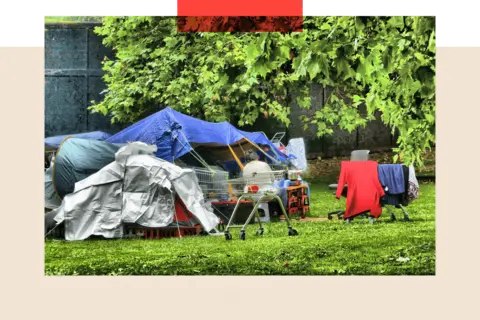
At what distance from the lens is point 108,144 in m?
8.09

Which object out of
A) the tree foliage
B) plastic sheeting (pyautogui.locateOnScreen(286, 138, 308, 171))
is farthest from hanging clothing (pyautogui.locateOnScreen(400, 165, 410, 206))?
Result: plastic sheeting (pyautogui.locateOnScreen(286, 138, 308, 171))

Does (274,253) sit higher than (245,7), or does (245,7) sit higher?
(245,7)

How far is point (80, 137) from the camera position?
8047 mm

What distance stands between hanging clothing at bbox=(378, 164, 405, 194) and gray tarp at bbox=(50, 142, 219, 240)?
154 cm

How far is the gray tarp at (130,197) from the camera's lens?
803cm

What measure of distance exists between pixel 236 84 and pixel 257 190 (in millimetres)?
942

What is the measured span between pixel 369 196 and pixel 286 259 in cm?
101

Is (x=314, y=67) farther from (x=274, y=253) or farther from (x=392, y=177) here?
(x=392, y=177)

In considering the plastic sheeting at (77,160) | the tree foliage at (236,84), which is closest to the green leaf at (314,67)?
the tree foliage at (236,84)

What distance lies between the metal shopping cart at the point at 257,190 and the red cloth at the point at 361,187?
1.71 feet

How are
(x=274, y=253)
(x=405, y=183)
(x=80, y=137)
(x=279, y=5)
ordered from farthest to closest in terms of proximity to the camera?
(x=405, y=183) → (x=80, y=137) → (x=274, y=253) → (x=279, y=5)

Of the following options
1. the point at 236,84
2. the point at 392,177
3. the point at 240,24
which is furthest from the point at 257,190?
the point at 240,24
